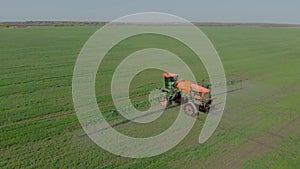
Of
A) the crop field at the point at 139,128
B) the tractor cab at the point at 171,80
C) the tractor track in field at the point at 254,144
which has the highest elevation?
the tractor cab at the point at 171,80

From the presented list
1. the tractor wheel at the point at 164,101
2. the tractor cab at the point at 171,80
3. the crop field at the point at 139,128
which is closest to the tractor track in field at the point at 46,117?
the crop field at the point at 139,128

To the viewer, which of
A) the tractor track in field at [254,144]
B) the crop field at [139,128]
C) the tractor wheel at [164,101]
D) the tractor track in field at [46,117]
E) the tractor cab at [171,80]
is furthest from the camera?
the tractor cab at [171,80]

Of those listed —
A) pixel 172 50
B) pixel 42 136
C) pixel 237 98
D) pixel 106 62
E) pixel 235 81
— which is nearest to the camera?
pixel 42 136

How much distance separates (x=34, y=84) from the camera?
1845cm

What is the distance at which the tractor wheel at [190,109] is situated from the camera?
13516 mm

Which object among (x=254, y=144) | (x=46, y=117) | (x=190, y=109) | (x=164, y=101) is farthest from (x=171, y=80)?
(x=46, y=117)

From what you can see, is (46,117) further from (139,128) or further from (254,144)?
(254,144)

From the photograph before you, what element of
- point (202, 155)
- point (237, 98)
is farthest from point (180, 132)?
point (237, 98)

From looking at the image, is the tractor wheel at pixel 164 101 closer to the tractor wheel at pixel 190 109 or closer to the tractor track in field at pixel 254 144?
the tractor wheel at pixel 190 109

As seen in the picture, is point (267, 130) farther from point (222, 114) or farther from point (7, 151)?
point (7, 151)

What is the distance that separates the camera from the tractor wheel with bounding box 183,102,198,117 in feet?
44.3

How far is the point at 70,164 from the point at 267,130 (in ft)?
28.3

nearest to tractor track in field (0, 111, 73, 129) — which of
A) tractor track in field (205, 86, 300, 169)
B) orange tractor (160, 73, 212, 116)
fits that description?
orange tractor (160, 73, 212, 116)

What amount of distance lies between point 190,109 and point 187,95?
957mm
